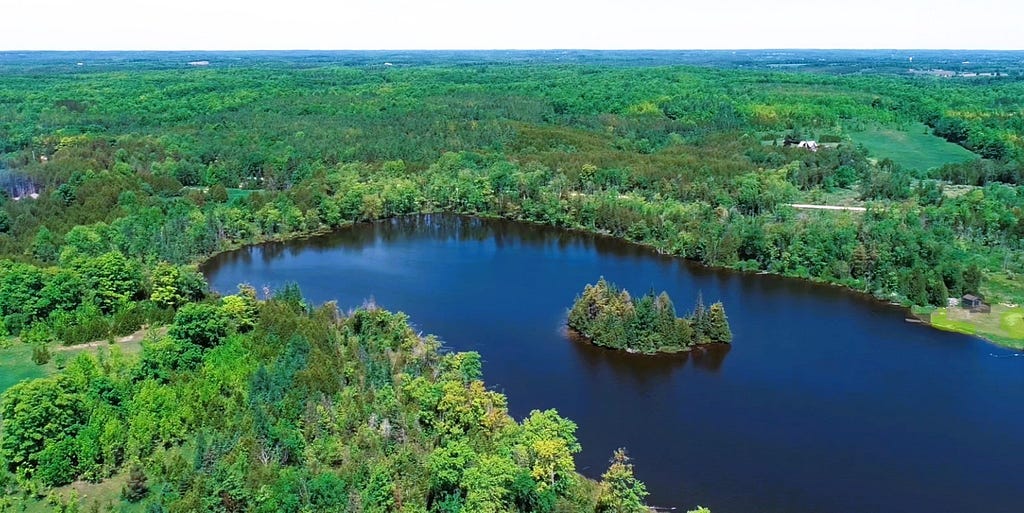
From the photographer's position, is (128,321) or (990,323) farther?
(990,323)

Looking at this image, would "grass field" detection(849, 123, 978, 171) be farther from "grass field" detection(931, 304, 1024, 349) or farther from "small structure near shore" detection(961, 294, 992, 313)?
"grass field" detection(931, 304, 1024, 349)

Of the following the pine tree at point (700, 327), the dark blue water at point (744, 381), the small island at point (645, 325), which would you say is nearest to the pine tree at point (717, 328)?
the small island at point (645, 325)

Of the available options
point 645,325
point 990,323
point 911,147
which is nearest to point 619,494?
point 645,325

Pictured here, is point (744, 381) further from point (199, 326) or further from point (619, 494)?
point (199, 326)

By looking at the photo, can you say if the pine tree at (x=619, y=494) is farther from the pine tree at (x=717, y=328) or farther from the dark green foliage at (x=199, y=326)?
the dark green foliage at (x=199, y=326)

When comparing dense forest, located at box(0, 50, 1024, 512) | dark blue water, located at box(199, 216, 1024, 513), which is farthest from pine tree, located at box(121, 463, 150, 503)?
dark blue water, located at box(199, 216, 1024, 513)

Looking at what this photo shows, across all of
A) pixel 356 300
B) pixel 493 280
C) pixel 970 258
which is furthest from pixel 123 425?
pixel 970 258
